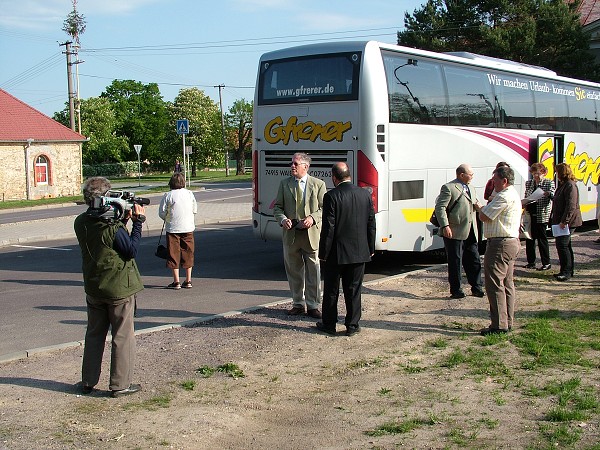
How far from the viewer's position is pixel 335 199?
757 cm

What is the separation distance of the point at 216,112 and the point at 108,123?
1769cm

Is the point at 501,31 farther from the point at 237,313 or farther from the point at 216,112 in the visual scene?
the point at 237,313

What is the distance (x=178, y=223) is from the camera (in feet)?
36.3

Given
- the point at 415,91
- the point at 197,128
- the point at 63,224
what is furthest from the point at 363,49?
the point at 197,128

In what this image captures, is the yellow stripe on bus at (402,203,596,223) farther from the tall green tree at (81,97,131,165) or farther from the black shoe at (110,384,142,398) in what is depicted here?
the tall green tree at (81,97,131,165)

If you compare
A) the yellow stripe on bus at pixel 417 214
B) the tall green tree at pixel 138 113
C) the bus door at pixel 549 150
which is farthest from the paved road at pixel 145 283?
the tall green tree at pixel 138 113

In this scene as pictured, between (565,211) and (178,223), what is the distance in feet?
19.8

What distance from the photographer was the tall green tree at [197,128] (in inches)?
2549

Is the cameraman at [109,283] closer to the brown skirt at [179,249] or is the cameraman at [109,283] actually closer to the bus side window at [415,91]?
the brown skirt at [179,249]

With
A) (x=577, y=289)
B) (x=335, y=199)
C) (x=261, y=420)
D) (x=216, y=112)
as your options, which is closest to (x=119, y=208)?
(x=261, y=420)

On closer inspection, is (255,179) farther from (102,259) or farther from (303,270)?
(102,259)

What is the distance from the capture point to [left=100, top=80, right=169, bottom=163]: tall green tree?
294ft

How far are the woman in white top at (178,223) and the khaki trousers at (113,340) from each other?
4874 mm

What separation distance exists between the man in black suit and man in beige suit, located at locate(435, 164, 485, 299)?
213cm
